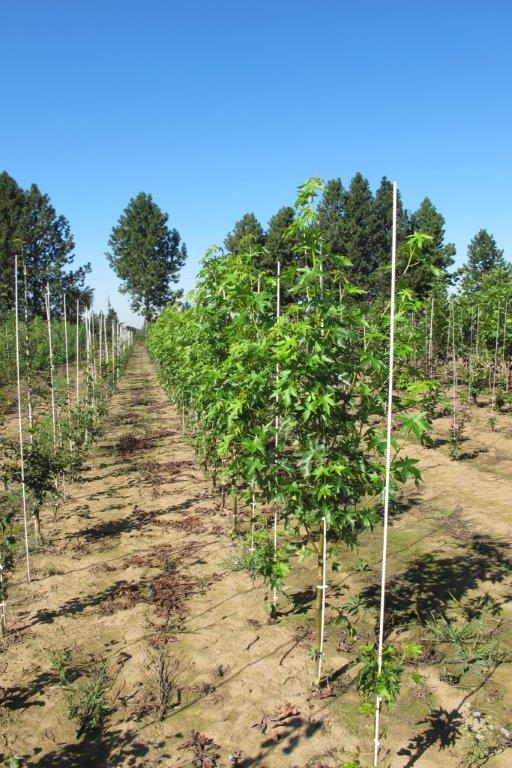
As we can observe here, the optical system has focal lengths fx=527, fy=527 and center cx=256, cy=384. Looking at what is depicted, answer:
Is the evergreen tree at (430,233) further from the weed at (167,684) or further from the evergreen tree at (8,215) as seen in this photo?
the weed at (167,684)

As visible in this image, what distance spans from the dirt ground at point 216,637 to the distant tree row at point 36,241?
139 ft

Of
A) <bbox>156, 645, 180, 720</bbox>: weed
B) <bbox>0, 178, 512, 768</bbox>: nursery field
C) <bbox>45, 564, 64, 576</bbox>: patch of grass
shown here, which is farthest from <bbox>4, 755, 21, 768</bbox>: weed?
<bbox>45, 564, 64, 576</bbox>: patch of grass

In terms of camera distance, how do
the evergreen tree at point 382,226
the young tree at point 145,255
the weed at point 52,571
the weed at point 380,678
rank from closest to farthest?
the weed at point 380,678 < the weed at point 52,571 < the evergreen tree at point 382,226 < the young tree at point 145,255

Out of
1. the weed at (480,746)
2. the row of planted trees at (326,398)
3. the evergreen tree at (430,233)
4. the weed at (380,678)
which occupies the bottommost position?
the weed at (480,746)

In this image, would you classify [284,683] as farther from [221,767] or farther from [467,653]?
[467,653]

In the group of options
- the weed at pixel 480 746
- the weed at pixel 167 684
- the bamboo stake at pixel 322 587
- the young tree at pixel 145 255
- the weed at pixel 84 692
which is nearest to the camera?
the weed at pixel 480 746

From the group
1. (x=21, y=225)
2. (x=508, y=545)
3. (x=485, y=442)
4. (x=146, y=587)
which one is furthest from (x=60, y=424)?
(x=21, y=225)

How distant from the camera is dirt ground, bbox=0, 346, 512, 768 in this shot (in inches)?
141

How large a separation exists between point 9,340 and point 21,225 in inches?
1271

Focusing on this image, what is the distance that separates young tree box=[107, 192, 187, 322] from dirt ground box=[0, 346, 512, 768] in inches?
2118

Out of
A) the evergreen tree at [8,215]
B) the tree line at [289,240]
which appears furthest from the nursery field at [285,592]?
the evergreen tree at [8,215]

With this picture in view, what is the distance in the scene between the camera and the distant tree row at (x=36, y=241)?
47688 mm

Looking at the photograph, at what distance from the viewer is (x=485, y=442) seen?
11844mm

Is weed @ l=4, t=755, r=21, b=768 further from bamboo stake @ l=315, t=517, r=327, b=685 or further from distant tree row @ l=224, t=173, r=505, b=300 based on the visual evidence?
distant tree row @ l=224, t=173, r=505, b=300
